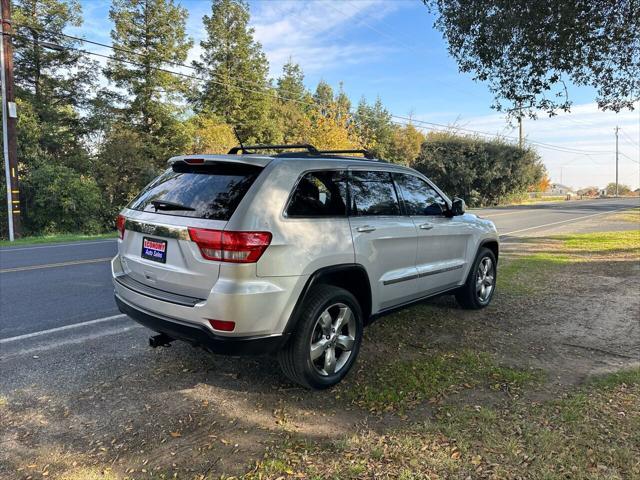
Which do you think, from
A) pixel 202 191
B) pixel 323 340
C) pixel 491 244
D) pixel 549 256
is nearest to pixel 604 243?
pixel 549 256

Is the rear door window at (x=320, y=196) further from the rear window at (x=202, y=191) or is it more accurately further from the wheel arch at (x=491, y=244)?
the wheel arch at (x=491, y=244)

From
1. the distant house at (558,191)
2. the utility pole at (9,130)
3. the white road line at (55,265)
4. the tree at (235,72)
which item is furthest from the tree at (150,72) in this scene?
the distant house at (558,191)

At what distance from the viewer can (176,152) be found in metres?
28.4

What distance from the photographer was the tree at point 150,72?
28.1m

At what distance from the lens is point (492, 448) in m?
2.83

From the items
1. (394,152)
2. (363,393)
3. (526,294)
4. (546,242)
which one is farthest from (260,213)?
(394,152)

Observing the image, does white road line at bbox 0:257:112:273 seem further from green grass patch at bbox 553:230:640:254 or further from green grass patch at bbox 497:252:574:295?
green grass patch at bbox 553:230:640:254

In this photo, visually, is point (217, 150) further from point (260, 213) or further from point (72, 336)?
point (260, 213)

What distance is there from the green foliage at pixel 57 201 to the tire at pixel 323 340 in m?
19.7

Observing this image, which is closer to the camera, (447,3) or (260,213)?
(260,213)

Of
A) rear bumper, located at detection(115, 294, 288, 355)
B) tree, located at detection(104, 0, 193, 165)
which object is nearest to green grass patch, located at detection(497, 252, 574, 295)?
rear bumper, located at detection(115, 294, 288, 355)

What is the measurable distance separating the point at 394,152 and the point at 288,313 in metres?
42.7

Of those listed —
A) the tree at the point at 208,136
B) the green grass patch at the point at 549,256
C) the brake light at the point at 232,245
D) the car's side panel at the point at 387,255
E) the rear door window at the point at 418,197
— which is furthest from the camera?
the tree at the point at 208,136

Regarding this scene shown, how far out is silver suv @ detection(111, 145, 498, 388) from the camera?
3088 mm
